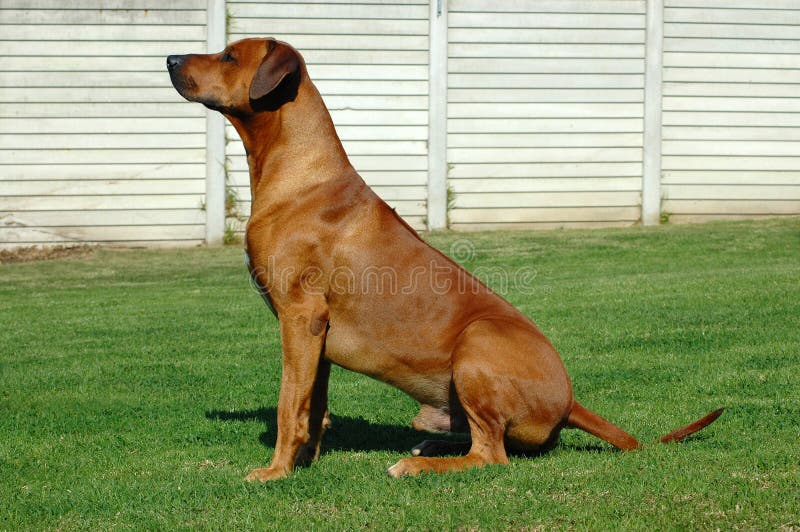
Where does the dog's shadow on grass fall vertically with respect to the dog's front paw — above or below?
below

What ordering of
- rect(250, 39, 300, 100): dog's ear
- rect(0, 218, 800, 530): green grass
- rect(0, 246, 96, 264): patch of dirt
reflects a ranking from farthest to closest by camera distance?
1. rect(0, 246, 96, 264): patch of dirt
2. rect(250, 39, 300, 100): dog's ear
3. rect(0, 218, 800, 530): green grass

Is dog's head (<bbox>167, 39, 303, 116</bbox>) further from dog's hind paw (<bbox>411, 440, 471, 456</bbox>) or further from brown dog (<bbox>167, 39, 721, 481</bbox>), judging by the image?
dog's hind paw (<bbox>411, 440, 471, 456</bbox>)

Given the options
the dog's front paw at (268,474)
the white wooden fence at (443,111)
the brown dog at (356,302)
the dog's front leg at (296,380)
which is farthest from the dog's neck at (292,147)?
the white wooden fence at (443,111)

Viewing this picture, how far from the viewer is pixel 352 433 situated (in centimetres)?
532

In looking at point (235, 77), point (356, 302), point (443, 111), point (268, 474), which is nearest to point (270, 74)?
point (235, 77)

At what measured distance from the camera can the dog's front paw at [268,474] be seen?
13.9 feet

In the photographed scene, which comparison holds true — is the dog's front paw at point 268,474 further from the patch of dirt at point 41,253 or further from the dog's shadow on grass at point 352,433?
the patch of dirt at point 41,253

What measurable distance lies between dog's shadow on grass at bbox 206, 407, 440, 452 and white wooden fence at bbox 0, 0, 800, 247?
8097mm

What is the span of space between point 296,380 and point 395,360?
45 centimetres

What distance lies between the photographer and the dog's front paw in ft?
13.9

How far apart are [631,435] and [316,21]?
9.66m

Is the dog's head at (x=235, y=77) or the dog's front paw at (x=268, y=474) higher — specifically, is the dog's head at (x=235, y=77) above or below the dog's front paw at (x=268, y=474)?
above

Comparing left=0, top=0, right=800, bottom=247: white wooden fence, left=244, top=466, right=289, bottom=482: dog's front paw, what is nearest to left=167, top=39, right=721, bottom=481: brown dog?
left=244, top=466, right=289, bottom=482: dog's front paw

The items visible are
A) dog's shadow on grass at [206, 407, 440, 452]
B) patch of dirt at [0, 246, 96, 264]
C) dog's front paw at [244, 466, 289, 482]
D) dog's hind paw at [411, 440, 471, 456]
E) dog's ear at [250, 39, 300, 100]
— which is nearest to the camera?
dog's front paw at [244, 466, 289, 482]
